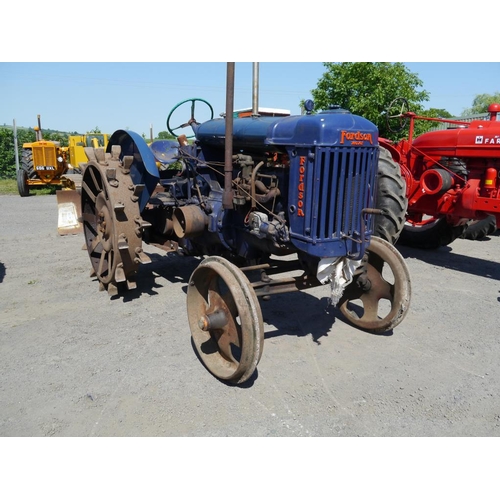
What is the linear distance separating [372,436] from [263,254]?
5.63 ft

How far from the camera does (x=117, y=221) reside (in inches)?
162

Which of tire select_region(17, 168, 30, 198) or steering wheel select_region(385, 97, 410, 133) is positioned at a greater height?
steering wheel select_region(385, 97, 410, 133)

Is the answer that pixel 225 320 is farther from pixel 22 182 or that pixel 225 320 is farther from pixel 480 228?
pixel 22 182

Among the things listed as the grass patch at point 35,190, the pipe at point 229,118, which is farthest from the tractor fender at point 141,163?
the grass patch at point 35,190

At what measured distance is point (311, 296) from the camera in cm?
484

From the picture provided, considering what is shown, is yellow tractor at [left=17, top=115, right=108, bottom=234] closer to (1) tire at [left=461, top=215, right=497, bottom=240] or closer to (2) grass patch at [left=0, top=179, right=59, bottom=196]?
(2) grass patch at [left=0, top=179, right=59, bottom=196]

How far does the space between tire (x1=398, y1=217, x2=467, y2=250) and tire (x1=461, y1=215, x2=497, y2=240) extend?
1.55 feet

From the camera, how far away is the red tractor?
5.77m

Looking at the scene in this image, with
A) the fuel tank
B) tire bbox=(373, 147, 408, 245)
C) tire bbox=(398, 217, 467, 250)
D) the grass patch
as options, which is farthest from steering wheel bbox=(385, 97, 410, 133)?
the grass patch

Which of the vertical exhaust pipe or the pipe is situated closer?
the pipe

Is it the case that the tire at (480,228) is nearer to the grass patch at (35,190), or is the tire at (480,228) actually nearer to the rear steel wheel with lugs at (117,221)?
the rear steel wheel with lugs at (117,221)

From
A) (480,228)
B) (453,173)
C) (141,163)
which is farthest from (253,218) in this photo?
(480,228)

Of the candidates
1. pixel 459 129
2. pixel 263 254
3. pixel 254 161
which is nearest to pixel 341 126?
pixel 254 161

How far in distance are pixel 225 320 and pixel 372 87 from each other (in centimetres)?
875
